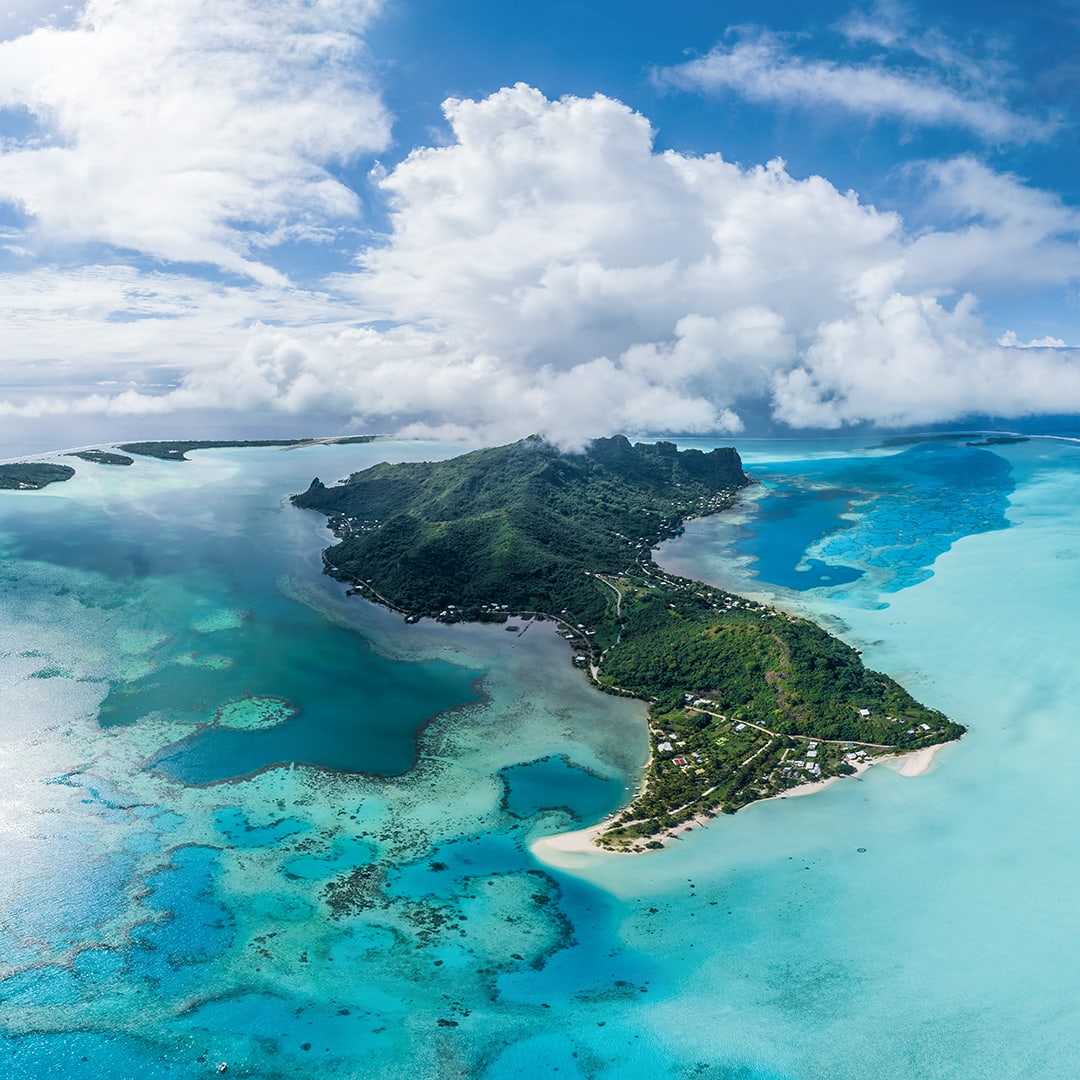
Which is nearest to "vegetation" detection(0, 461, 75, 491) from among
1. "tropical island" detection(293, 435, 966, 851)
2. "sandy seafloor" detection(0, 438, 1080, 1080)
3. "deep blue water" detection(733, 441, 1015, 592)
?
"tropical island" detection(293, 435, 966, 851)

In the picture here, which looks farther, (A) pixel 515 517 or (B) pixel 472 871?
(A) pixel 515 517

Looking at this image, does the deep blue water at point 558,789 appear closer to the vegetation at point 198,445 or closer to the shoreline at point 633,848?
the shoreline at point 633,848

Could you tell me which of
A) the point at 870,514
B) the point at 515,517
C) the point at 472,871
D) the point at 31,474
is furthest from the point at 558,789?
the point at 31,474

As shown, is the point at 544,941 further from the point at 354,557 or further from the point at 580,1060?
the point at 354,557

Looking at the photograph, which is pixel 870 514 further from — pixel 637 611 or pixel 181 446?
pixel 181 446

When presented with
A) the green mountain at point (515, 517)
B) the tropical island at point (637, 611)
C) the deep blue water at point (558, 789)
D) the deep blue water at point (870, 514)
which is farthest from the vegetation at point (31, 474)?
the deep blue water at point (870, 514)

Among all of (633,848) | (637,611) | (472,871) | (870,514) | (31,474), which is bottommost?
(472,871)
